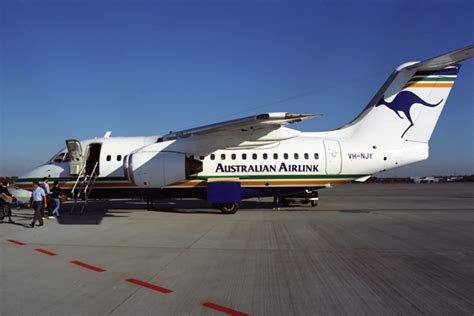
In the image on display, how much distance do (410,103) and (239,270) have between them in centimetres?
1182

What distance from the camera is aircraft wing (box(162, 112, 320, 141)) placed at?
997 cm

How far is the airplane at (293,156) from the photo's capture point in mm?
13594

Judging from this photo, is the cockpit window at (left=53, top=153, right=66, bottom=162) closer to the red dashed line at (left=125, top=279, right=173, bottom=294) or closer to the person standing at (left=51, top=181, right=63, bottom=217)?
the person standing at (left=51, top=181, right=63, bottom=217)

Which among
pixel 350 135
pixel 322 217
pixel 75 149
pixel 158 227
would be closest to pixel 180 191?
pixel 158 227

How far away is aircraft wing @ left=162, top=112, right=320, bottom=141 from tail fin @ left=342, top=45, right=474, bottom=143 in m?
5.26

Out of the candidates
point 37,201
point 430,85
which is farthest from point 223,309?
point 430,85

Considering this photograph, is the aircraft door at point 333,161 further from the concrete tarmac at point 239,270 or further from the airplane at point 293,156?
the concrete tarmac at point 239,270

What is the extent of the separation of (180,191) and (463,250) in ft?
33.7

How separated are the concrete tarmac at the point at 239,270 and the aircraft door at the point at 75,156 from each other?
14.4 ft

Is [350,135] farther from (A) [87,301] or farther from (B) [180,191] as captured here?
(A) [87,301]

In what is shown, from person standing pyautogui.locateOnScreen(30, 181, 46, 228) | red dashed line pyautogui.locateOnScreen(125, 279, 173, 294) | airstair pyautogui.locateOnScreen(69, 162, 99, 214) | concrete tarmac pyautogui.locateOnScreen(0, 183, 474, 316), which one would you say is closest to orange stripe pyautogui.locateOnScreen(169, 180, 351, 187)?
airstair pyautogui.locateOnScreen(69, 162, 99, 214)

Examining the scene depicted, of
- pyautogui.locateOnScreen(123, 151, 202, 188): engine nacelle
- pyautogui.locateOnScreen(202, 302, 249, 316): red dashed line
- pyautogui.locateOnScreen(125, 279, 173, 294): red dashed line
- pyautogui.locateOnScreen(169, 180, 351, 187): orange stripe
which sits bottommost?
pyautogui.locateOnScreen(202, 302, 249, 316): red dashed line

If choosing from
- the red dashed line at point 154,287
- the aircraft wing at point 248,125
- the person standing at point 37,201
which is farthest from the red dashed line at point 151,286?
the person standing at point 37,201

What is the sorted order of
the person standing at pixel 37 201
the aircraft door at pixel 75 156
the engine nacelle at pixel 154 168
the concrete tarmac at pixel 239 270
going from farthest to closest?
1. the aircraft door at pixel 75 156
2. the engine nacelle at pixel 154 168
3. the person standing at pixel 37 201
4. the concrete tarmac at pixel 239 270
